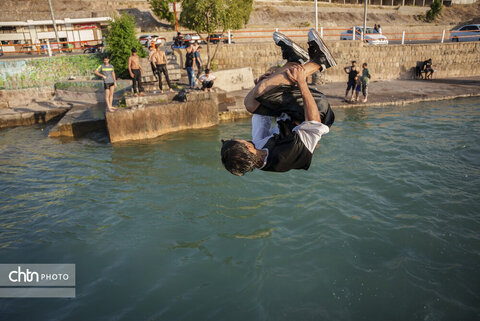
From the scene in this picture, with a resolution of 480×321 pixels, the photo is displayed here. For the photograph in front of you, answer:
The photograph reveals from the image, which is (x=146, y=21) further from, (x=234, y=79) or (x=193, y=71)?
(x=193, y=71)

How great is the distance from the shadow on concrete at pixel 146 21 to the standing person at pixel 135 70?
98.4ft

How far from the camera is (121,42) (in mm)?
16656

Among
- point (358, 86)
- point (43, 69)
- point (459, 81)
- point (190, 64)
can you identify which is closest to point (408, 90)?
point (358, 86)

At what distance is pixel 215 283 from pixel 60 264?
9.11ft

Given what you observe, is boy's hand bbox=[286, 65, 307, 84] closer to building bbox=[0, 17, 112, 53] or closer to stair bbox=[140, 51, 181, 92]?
stair bbox=[140, 51, 181, 92]

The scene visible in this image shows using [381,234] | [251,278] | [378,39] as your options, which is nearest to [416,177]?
[381,234]

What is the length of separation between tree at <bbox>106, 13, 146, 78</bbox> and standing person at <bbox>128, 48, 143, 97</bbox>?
3922mm

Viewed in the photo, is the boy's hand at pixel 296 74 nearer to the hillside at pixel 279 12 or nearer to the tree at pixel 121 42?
the tree at pixel 121 42

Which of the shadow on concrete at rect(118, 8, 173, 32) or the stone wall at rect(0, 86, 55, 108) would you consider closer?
the stone wall at rect(0, 86, 55, 108)

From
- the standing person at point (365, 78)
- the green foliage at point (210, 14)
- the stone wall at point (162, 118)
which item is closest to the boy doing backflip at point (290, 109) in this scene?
the stone wall at point (162, 118)

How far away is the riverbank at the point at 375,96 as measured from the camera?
15.4 metres

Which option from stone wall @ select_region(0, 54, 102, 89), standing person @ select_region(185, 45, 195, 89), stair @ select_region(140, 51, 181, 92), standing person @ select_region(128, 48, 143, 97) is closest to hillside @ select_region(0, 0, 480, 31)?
stone wall @ select_region(0, 54, 102, 89)

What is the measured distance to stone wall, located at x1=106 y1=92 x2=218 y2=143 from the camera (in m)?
11.9

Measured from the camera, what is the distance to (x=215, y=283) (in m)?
5.18
